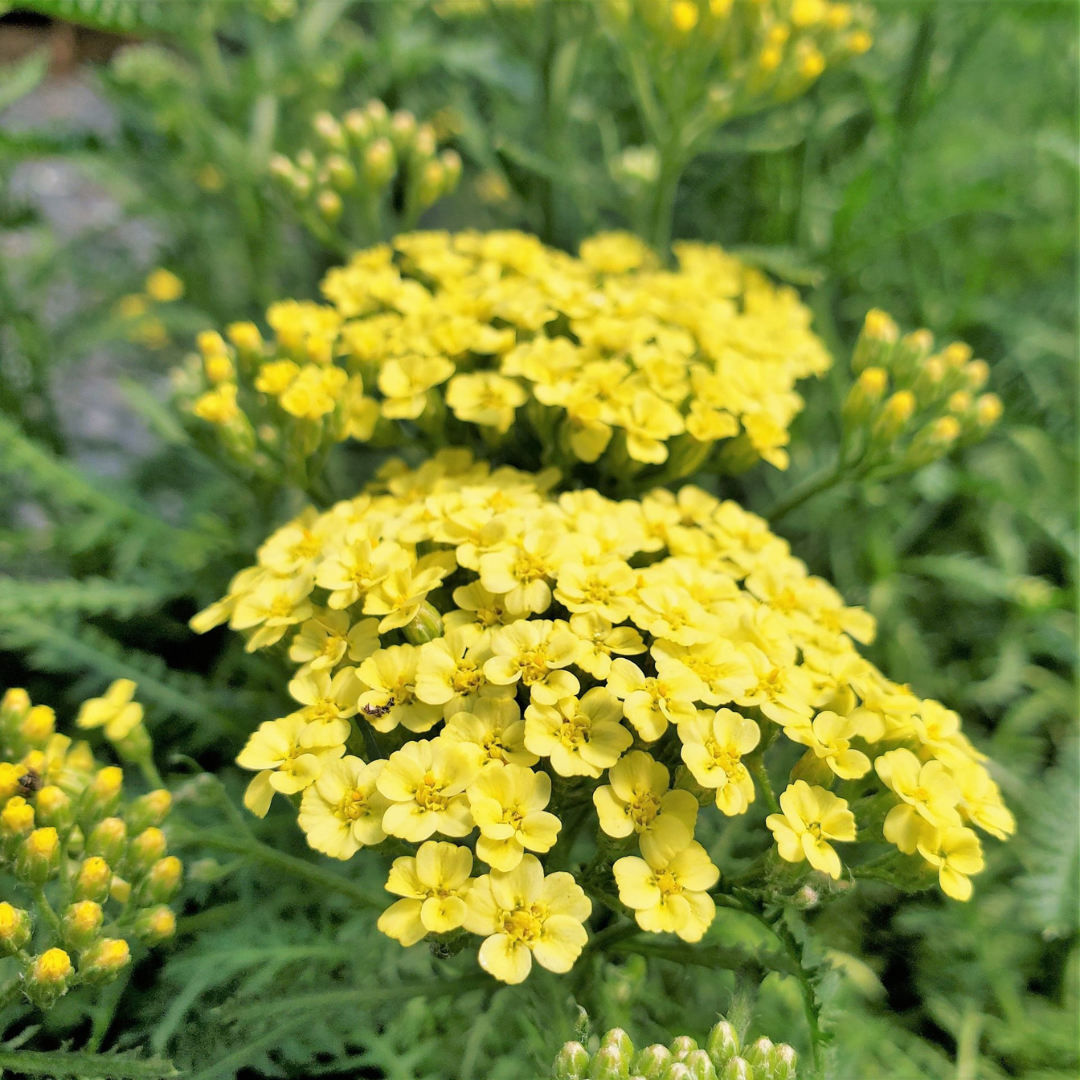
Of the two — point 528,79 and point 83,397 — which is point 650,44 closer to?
point 528,79

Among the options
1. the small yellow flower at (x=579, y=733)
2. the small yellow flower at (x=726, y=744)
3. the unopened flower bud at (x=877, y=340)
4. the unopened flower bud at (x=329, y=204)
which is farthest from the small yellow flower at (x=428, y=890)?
the unopened flower bud at (x=329, y=204)

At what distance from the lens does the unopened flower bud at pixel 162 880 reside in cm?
91

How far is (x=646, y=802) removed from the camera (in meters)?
0.81

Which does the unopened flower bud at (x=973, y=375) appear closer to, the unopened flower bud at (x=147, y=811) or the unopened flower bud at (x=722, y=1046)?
the unopened flower bud at (x=722, y=1046)

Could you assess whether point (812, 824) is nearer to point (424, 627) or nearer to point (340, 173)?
point (424, 627)

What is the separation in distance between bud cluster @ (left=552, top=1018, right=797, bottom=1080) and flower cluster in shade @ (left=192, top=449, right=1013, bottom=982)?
0.12m

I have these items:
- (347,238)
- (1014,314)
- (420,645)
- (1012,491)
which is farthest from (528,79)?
(420,645)

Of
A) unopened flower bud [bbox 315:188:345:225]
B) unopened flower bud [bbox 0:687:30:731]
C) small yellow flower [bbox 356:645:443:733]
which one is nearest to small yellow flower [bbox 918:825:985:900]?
small yellow flower [bbox 356:645:443:733]

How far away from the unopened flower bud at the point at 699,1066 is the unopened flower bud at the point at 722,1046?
0.02 metres

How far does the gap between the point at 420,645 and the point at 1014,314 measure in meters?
1.64

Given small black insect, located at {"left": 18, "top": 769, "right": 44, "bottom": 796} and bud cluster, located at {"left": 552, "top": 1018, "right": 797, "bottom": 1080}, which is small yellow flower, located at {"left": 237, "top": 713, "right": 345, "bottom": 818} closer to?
small black insect, located at {"left": 18, "top": 769, "right": 44, "bottom": 796}

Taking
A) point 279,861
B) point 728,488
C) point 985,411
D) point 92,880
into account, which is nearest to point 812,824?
point 279,861

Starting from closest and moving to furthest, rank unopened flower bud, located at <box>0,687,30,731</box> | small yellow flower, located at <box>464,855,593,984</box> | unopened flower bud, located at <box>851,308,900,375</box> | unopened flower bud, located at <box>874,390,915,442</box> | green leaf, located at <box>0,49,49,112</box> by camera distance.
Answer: small yellow flower, located at <box>464,855,593,984</box> < unopened flower bud, located at <box>0,687,30,731</box> < unopened flower bud, located at <box>874,390,915,442</box> < unopened flower bud, located at <box>851,308,900,375</box> < green leaf, located at <box>0,49,49,112</box>

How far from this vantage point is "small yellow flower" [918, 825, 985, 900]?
81cm
